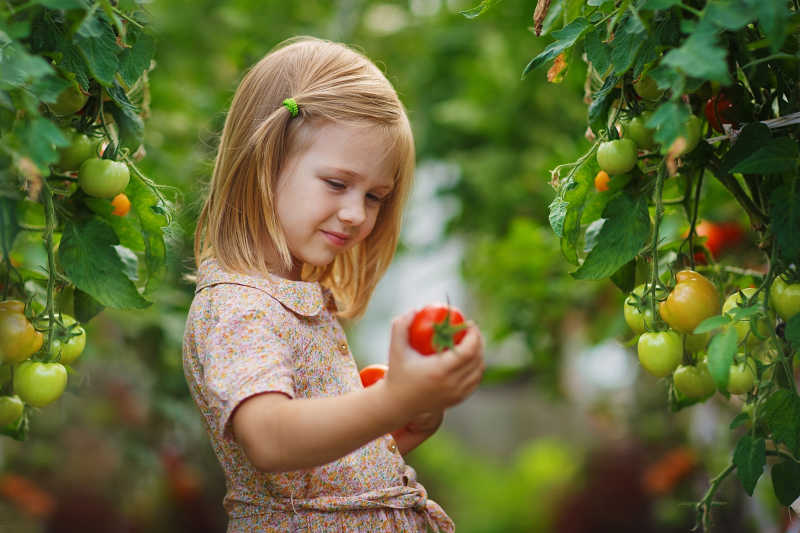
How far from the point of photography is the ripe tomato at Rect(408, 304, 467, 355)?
795mm

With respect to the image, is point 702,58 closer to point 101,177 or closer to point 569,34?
point 569,34

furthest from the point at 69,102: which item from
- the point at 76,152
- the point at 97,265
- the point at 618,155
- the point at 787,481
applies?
the point at 787,481

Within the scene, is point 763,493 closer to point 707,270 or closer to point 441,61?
point 707,270

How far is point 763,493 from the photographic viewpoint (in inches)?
92.0

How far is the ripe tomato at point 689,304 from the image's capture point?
962mm

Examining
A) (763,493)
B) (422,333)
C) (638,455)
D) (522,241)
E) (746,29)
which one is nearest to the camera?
(422,333)

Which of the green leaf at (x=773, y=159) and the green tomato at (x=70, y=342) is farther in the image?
A: the green tomato at (x=70, y=342)

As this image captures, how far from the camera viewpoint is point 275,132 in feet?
3.65

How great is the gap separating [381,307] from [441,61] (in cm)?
385

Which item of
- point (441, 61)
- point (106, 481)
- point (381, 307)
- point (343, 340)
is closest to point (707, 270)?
point (343, 340)

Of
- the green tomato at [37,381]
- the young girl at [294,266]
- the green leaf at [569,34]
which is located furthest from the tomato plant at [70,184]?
the green leaf at [569,34]

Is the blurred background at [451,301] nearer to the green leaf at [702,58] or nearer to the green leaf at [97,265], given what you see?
the green leaf at [97,265]

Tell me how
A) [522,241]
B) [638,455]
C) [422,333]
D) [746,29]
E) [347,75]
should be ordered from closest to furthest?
[422,333] → [746,29] → [347,75] → [522,241] → [638,455]

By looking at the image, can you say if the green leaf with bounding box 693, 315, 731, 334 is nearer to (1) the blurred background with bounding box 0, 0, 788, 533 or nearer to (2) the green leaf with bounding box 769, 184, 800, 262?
(2) the green leaf with bounding box 769, 184, 800, 262
